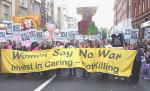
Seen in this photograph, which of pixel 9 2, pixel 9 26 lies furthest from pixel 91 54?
pixel 9 2

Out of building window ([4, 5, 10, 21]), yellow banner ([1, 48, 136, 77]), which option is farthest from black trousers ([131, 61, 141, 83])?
building window ([4, 5, 10, 21])

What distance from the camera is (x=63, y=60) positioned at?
59.6ft

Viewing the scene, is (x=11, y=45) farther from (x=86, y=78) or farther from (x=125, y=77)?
(x=125, y=77)

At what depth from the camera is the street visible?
14.7 metres

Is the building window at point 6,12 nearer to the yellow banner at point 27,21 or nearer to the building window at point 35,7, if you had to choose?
the yellow banner at point 27,21

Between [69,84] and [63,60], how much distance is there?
7.85 ft

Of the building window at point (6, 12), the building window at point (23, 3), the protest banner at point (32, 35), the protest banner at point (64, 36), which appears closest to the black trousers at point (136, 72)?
the protest banner at point (32, 35)

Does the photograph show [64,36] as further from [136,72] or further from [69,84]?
[69,84]

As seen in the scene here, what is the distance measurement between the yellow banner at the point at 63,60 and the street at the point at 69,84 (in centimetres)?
43

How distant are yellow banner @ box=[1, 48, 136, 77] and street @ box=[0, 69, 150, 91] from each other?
0.43 m

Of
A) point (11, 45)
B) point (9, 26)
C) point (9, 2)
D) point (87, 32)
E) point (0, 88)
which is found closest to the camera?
point (0, 88)

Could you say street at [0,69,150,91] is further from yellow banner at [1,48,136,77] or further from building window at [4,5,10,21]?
building window at [4,5,10,21]

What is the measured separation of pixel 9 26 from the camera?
25.7 m

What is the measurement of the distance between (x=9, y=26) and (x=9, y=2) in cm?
1766
